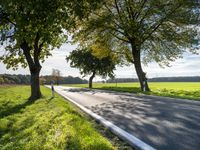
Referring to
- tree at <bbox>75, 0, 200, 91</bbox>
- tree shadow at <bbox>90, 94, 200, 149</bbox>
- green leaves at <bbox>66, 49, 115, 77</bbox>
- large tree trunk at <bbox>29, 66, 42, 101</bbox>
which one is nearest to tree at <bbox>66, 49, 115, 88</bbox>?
green leaves at <bbox>66, 49, 115, 77</bbox>

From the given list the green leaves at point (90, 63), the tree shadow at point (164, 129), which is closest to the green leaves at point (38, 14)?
the tree shadow at point (164, 129)

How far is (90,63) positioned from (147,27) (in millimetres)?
30551

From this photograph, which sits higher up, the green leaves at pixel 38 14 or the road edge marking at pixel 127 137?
the green leaves at pixel 38 14

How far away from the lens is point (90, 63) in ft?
179

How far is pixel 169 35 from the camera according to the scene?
25.5 m

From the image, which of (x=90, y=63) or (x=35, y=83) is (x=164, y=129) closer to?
(x=35, y=83)

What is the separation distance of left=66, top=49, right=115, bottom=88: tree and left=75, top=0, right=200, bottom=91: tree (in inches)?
951

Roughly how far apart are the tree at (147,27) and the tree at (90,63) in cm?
2415

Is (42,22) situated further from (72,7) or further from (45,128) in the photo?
(45,128)

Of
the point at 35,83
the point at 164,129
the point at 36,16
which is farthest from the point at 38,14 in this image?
the point at 164,129

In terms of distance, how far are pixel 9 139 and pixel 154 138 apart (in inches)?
131

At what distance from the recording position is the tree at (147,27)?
2428 cm

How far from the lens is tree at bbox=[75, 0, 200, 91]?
24.3m

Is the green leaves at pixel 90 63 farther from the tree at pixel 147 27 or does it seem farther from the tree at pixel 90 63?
the tree at pixel 147 27
